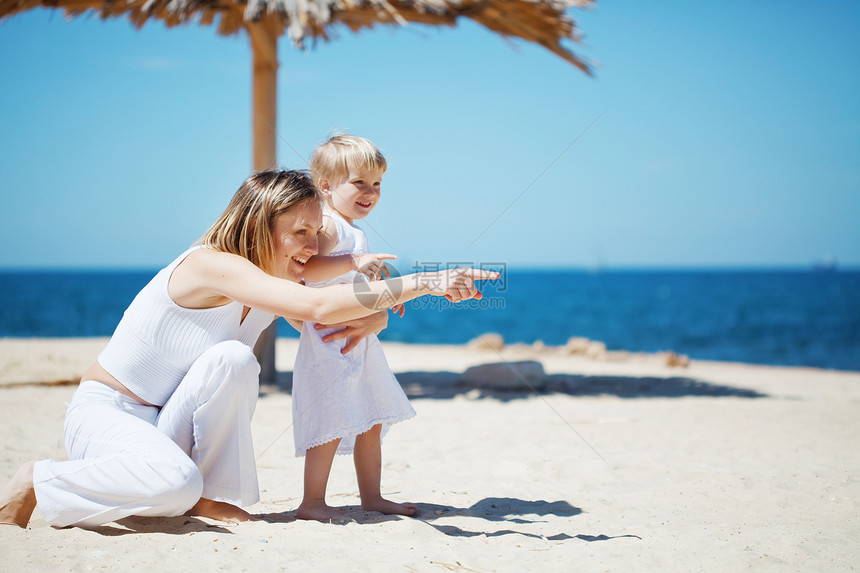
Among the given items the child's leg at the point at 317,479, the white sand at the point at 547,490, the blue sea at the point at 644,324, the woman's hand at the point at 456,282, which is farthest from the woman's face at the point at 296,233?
the blue sea at the point at 644,324

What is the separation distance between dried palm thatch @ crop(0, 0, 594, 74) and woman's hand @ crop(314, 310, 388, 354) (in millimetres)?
3123

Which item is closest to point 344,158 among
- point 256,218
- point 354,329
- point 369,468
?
point 256,218

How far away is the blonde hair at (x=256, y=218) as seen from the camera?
228 centimetres

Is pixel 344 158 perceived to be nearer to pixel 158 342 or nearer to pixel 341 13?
pixel 158 342

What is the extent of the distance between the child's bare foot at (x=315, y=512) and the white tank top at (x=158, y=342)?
0.63 meters

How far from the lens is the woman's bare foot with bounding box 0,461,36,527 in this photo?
2072 mm

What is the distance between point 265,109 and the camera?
548 cm

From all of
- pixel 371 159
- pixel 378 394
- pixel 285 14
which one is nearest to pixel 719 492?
pixel 378 394

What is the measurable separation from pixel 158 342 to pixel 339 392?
0.65 meters

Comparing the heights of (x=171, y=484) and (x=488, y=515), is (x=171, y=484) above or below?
above

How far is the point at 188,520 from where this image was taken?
227 cm

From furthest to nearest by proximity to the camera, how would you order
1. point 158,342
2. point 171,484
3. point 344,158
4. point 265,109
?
point 265,109, point 344,158, point 158,342, point 171,484

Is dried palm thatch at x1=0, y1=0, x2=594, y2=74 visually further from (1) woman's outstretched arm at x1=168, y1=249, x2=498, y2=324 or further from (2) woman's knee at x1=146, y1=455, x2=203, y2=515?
(2) woman's knee at x1=146, y1=455, x2=203, y2=515

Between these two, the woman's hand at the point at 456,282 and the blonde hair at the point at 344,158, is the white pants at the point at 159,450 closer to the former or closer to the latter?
the woman's hand at the point at 456,282
